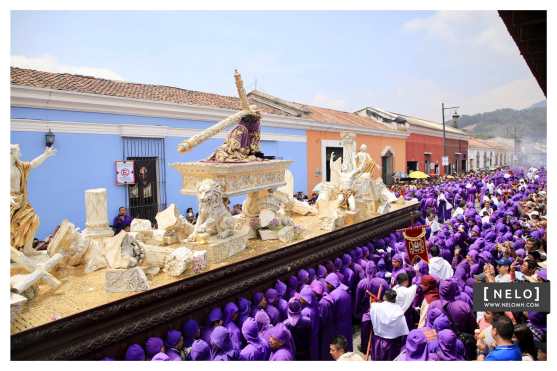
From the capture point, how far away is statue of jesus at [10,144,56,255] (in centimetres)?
411

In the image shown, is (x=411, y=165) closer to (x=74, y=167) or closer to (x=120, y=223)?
(x=120, y=223)

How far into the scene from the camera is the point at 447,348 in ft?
11.3

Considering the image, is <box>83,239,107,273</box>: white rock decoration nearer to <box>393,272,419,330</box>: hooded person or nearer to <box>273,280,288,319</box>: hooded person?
<box>273,280,288,319</box>: hooded person

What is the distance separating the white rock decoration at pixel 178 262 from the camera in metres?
4.63

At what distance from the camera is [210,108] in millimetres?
10820

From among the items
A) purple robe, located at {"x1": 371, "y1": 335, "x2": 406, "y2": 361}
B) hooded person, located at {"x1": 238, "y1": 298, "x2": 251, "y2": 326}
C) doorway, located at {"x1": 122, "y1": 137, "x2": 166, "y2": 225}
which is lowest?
purple robe, located at {"x1": 371, "y1": 335, "x2": 406, "y2": 361}

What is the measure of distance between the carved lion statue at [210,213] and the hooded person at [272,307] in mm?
1000

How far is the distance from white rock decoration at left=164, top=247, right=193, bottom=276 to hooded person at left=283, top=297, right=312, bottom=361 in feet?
4.24

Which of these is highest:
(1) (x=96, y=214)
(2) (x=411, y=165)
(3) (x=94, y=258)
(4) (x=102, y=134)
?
(4) (x=102, y=134)

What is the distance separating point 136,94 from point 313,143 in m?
6.54

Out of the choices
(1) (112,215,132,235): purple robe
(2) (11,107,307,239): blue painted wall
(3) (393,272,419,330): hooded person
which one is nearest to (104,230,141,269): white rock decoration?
(3) (393,272,419,330): hooded person

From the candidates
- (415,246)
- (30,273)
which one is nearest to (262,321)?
(30,273)

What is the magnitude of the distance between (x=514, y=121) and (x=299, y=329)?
155 inches

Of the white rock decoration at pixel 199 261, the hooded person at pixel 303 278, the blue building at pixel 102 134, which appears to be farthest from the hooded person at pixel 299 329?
the blue building at pixel 102 134
